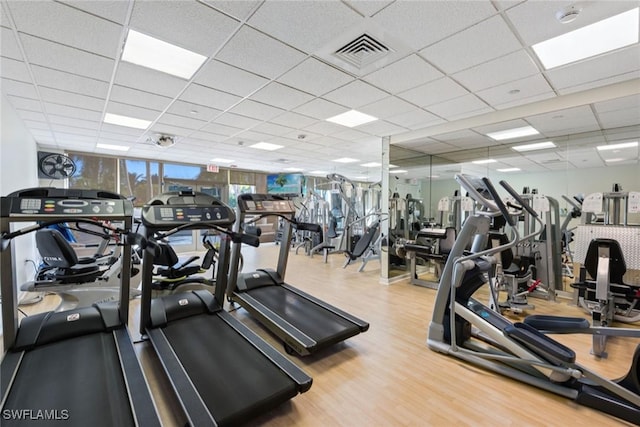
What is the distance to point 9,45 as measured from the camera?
2.37 metres

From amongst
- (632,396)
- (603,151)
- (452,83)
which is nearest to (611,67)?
(452,83)

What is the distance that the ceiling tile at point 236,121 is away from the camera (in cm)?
431

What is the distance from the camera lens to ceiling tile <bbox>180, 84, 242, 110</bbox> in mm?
3363

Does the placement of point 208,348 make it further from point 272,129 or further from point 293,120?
point 272,129

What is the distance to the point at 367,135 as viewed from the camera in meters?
5.33

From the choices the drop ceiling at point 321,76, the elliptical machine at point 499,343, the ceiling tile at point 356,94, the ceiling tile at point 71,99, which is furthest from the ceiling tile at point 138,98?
the elliptical machine at point 499,343

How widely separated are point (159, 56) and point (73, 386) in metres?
2.63

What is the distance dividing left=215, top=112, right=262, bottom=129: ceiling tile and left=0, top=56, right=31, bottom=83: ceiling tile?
2047 millimetres

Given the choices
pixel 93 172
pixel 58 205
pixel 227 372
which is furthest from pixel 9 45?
pixel 93 172

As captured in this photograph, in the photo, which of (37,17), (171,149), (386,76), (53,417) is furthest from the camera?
(171,149)

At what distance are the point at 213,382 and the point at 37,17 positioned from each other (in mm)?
2812

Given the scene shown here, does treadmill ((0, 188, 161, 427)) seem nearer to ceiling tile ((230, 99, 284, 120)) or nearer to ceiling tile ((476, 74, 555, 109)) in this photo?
ceiling tile ((230, 99, 284, 120))

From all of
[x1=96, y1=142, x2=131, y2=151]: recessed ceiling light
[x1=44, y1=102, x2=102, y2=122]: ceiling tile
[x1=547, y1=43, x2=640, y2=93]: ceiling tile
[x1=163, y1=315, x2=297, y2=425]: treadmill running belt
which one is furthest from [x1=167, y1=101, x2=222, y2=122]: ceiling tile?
[x1=547, y1=43, x2=640, y2=93]: ceiling tile

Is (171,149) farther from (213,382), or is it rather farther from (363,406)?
(363,406)
